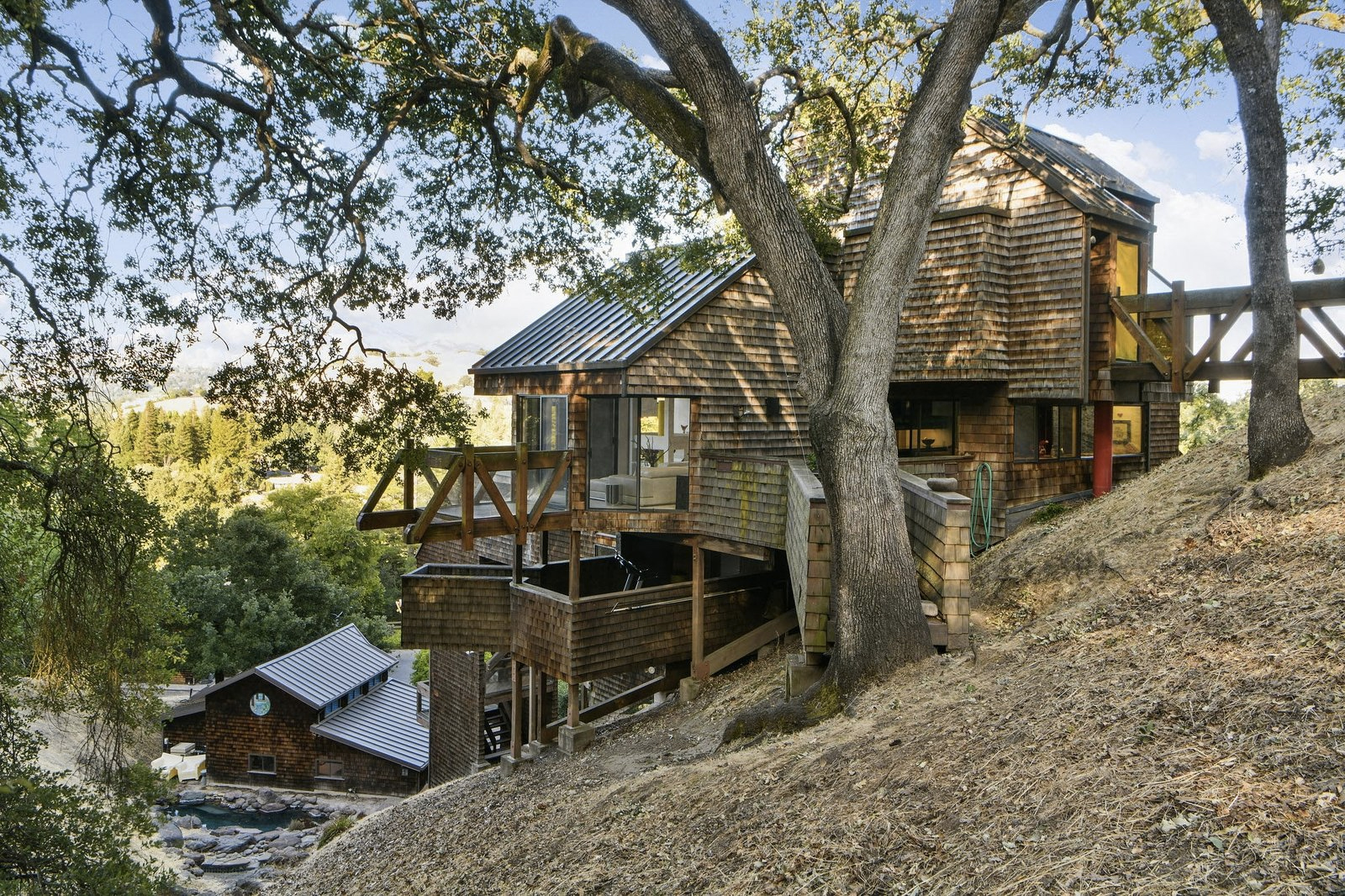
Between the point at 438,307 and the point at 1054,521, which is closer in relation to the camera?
the point at 438,307

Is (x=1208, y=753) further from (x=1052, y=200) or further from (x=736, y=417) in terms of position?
(x=1052, y=200)

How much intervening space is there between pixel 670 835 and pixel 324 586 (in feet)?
116

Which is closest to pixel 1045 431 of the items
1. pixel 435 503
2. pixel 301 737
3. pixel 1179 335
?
pixel 1179 335

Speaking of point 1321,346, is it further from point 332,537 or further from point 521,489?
point 332,537

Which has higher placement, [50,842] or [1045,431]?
[1045,431]

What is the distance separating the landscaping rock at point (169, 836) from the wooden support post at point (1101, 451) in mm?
22629

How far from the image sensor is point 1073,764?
4.12m

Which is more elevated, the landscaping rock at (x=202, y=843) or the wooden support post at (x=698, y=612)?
the wooden support post at (x=698, y=612)

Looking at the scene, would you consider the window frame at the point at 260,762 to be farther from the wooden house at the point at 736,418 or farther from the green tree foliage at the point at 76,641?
the green tree foliage at the point at 76,641

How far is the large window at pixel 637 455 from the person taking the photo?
13.4 meters

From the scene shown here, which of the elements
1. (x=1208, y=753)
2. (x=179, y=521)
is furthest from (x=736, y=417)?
(x=179, y=521)

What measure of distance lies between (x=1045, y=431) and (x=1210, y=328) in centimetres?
446

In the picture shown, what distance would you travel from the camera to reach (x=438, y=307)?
10953 mm

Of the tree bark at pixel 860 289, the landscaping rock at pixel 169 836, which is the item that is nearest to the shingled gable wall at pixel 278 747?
the landscaping rock at pixel 169 836
